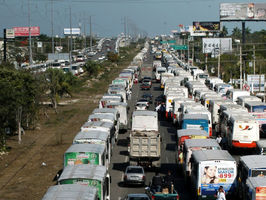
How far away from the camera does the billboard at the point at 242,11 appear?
123 meters

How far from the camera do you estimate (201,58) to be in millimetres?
148625

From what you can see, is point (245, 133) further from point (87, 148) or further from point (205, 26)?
point (205, 26)

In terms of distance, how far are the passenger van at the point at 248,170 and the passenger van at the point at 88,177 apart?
586cm

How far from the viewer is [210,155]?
83.6 ft

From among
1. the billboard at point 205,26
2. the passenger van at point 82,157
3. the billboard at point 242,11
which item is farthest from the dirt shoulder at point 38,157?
the billboard at point 205,26

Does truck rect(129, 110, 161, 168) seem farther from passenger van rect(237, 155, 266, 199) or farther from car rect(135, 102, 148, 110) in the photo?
car rect(135, 102, 148, 110)

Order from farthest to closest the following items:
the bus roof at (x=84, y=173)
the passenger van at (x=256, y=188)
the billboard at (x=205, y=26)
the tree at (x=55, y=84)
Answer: the billboard at (x=205, y=26)
the tree at (x=55, y=84)
the bus roof at (x=84, y=173)
the passenger van at (x=256, y=188)

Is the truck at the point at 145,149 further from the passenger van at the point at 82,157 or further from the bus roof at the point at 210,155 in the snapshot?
the bus roof at the point at 210,155

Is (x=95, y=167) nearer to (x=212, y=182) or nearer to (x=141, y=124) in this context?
(x=212, y=182)

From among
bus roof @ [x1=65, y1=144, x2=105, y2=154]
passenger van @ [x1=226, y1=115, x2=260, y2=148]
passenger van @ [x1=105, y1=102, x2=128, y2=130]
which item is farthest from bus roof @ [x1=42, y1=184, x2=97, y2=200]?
passenger van @ [x1=105, y1=102, x2=128, y2=130]

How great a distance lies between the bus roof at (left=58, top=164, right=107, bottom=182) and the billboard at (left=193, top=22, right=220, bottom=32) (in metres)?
136

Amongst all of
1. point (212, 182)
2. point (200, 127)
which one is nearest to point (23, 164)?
point (200, 127)

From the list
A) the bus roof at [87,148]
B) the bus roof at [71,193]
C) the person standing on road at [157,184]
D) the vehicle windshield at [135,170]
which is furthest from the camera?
the vehicle windshield at [135,170]

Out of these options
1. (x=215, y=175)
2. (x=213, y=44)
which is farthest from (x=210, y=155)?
(x=213, y=44)
